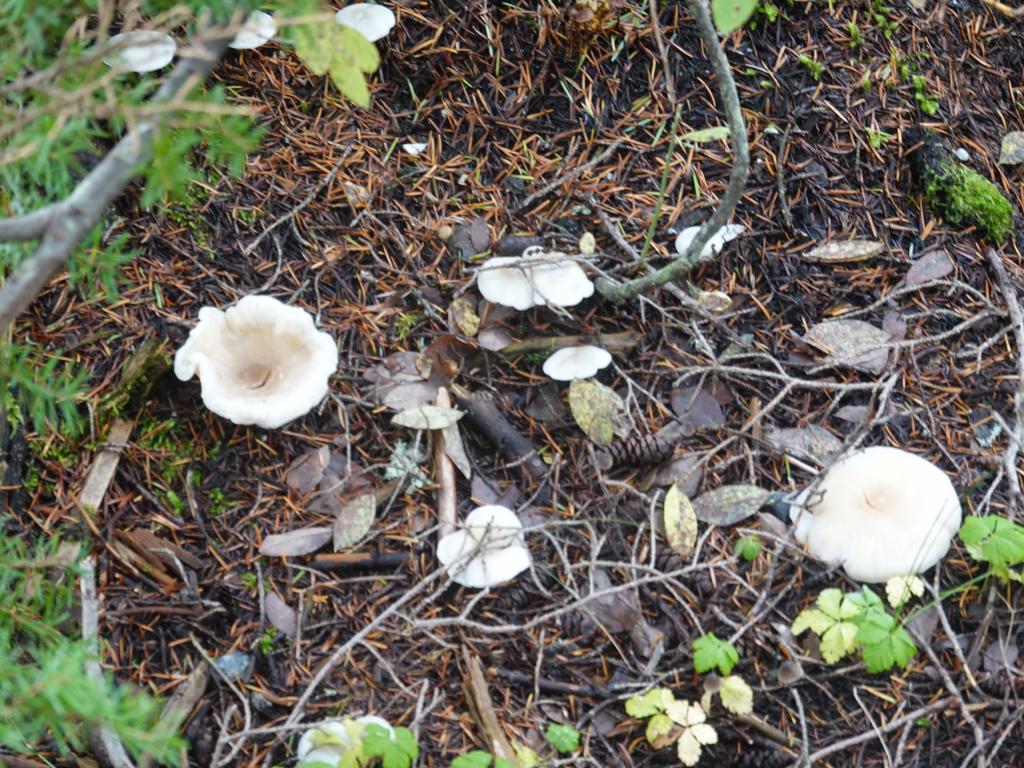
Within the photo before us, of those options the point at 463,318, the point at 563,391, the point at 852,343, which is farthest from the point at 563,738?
the point at 852,343

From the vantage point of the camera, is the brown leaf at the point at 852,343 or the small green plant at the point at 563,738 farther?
the brown leaf at the point at 852,343

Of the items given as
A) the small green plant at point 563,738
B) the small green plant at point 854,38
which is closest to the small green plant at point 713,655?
the small green plant at point 563,738

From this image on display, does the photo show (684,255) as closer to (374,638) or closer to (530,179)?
(530,179)

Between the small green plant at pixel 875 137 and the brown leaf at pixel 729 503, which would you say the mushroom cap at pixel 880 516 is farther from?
the small green plant at pixel 875 137

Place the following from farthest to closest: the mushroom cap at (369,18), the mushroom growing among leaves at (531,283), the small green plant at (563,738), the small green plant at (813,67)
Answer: the small green plant at (813,67)
the mushroom cap at (369,18)
the mushroom growing among leaves at (531,283)
the small green plant at (563,738)

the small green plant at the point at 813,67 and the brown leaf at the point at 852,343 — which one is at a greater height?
the small green plant at the point at 813,67

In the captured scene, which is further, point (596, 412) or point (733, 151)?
point (596, 412)

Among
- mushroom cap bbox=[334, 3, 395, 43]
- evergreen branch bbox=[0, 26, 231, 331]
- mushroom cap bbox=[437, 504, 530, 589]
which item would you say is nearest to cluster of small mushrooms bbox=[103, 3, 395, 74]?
mushroom cap bbox=[334, 3, 395, 43]

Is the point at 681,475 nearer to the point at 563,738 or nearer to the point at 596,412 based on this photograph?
the point at 596,412
